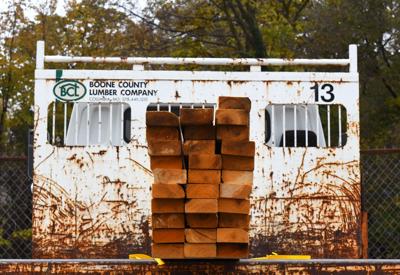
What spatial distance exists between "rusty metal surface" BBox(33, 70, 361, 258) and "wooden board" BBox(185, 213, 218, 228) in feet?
7.09

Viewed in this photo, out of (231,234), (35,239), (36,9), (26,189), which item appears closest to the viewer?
(231,234)

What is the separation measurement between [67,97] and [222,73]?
1257 mm

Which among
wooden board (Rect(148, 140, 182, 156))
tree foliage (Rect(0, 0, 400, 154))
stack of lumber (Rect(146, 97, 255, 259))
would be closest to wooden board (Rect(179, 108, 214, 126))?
stack of lumber (Rect(146, 97, 255, 259))

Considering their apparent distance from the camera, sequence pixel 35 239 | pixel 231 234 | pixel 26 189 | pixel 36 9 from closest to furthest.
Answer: pixel 231 234 → pixel 35 239 → pixel 26 189 → pixel 36 9

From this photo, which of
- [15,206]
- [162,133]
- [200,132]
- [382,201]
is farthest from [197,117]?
[15,206]

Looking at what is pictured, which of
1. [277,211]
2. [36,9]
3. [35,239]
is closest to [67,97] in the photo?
[35,239]

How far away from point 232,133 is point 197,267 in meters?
0.71

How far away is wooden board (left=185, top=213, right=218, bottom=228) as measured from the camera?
3.89m

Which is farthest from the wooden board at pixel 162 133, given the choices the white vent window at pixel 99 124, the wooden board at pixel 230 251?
the white vent window at pixel 99 124

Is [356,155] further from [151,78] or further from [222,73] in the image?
[151,78]

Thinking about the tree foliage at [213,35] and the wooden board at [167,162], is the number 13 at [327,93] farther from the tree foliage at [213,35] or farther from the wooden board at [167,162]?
the tree foliage at [213,35]

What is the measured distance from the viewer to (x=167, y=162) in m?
3.97

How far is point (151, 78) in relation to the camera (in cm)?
617

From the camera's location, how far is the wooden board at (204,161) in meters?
3.93
